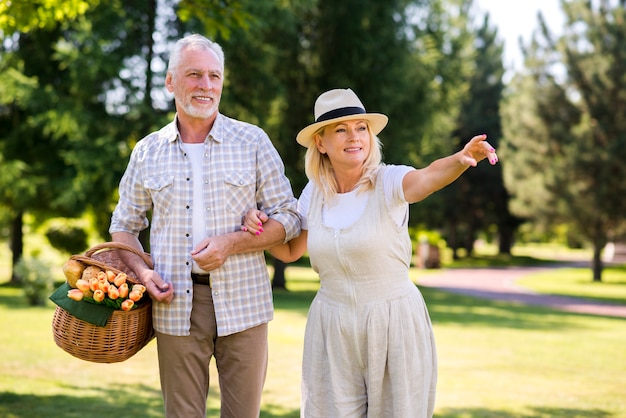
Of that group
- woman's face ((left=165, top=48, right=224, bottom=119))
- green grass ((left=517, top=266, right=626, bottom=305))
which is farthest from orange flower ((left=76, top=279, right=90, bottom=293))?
green grass ((left=517, top=266, right=626, bottom=305))

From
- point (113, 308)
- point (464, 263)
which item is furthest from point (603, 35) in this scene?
point (113, 308)

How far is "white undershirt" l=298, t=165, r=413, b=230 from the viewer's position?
3.29 metres

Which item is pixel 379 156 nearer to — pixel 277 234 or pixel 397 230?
pixel 397 230

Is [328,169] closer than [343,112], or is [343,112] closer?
[343,112]

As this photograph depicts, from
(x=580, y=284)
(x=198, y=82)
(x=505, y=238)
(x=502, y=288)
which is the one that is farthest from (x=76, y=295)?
(x=505, y=238)

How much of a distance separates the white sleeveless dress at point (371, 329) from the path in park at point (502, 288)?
1560 centimetres

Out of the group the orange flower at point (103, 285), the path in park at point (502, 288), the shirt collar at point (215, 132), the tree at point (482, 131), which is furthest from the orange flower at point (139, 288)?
the tree at point (482, 131)

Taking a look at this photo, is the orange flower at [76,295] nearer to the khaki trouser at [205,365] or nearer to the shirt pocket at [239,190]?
the khaki trouser at [205,365]

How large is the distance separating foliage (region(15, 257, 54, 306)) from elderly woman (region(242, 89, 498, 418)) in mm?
12628

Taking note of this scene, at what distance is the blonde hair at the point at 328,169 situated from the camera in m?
3.40

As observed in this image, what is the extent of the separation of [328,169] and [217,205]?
1.86ft

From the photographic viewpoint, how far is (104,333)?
10.8 ft

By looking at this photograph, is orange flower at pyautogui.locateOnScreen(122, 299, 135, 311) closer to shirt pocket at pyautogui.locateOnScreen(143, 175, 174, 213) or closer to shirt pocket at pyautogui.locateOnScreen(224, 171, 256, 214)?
shirt pocket at pyautogui.locateOnScreen(143, 175, 174, 213)

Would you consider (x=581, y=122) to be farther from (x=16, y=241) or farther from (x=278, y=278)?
(x=16, y=241)
